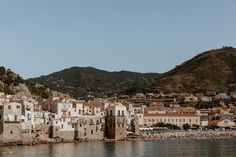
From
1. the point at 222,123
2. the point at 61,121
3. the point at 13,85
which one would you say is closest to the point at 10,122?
the point at 61,121

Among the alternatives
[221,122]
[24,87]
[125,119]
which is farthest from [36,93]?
[221,122]

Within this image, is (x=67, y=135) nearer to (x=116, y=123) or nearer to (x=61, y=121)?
(x=61, y=121)

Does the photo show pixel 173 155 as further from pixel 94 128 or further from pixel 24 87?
pixel 24 87

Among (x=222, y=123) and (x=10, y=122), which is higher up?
(x=10, y=122)

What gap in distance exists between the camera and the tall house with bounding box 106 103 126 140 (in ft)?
269

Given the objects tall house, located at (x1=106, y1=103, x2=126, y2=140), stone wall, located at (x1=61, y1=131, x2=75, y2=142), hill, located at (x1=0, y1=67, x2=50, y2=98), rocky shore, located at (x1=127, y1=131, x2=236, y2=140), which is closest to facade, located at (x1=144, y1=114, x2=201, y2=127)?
rocky shore, located at (x1=127, y1=131, x2=236, y2=140)

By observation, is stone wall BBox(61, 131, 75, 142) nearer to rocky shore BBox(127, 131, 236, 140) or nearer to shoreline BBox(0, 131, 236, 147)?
shoreline BBox(0, 131, 236, 147)

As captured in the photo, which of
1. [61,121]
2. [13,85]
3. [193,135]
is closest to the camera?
[61,121]

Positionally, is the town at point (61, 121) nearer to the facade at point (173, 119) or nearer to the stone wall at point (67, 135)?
the stone wall at point (67, 135)

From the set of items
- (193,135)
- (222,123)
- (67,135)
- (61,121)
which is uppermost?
Answer: (61,121)

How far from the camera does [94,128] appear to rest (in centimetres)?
8006

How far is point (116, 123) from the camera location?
270ft

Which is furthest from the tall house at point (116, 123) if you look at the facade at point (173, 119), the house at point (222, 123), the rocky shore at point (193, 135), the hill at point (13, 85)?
the house at point (222, 123)

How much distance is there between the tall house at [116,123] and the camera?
81938 mm
